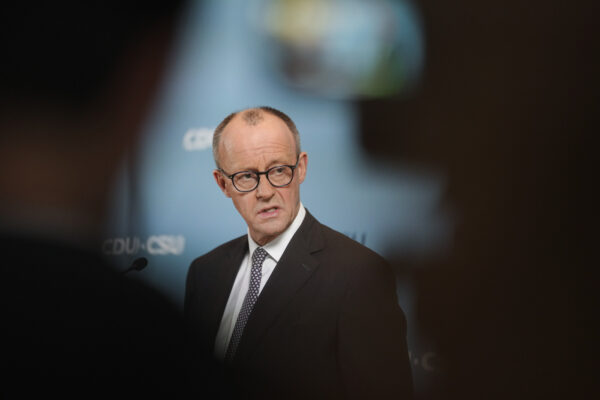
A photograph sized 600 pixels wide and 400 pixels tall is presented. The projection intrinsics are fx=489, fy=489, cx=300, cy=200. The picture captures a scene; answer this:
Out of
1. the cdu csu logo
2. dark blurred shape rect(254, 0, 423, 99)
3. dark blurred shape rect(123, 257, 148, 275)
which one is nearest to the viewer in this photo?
dark blurred shape rect(254, 0, 423, 99)

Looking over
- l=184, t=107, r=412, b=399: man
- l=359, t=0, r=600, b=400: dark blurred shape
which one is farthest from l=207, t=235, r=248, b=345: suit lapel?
l=359, t=0, r=600, b=400: dark blurred shape

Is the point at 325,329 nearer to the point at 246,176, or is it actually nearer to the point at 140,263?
the point at 246,176

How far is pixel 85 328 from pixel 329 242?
2.78 ft

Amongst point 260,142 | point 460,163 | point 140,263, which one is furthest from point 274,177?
point 140,263

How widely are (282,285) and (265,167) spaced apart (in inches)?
13.9

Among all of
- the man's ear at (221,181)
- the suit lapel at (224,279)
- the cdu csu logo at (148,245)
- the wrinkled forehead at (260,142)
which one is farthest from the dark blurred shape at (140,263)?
the wrinkled forehead at (260,142)

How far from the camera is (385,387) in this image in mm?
1354

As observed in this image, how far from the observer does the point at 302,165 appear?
5.05 ft

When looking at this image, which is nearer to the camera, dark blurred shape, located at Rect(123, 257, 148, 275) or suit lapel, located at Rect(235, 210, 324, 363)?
suit lapel, located at Rect(235, 210, 324, 363)

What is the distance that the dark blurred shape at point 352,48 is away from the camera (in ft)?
5.13

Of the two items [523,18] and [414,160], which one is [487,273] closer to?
→ [414,160]

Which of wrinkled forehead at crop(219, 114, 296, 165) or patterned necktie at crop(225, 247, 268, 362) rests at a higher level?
wrinkled forehead at crop(219, 114, 296, 165)

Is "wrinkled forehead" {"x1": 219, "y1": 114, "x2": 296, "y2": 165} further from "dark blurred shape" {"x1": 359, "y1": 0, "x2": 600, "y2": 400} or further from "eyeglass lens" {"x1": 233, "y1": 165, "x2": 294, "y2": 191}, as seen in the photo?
"dark blurred shape" {"x1": 359, "y1": 0, "x2": 600, "y2": 400}

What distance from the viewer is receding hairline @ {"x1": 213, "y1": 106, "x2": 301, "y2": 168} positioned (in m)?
1.53
